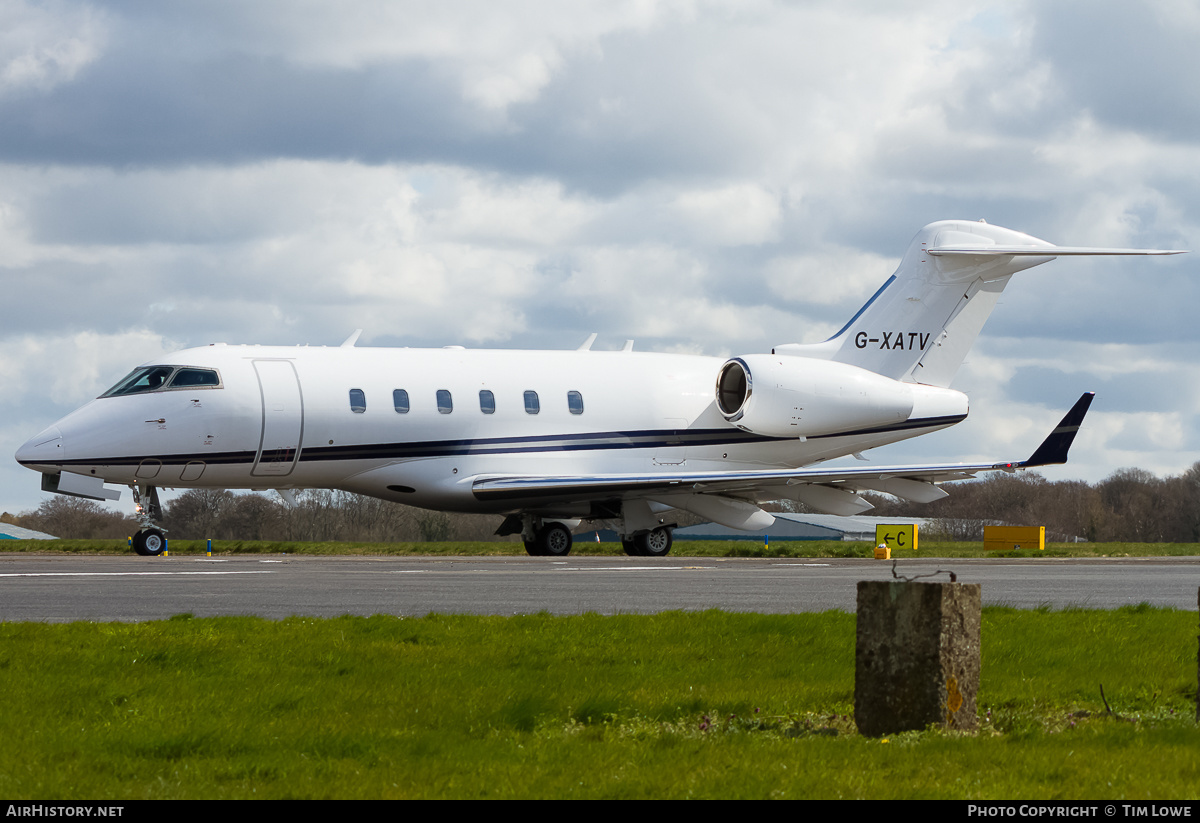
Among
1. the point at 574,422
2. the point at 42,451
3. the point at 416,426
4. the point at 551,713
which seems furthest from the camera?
the point at 574,422

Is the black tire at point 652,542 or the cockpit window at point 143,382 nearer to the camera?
the cockpit window at point 143,382

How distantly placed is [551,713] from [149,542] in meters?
21.2

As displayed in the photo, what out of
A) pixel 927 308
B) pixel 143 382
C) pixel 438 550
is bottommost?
pixel 438 550

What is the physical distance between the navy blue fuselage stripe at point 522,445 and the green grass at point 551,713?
15575 mm

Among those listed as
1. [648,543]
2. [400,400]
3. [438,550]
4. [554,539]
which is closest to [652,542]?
[648,543]

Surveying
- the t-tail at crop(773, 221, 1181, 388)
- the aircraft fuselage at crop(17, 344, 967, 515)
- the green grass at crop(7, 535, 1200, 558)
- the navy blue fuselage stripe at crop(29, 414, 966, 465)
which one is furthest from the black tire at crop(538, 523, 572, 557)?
the t-tail at crop(773, 221, 1181, 388)

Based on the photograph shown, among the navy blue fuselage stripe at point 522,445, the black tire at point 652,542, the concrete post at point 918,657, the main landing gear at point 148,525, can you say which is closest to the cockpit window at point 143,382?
the navy blue fuselage stripe at point 522,445

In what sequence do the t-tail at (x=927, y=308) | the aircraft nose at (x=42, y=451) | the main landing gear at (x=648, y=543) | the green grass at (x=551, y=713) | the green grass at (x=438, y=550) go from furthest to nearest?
the t-tail at (x=927, y=308) → the green grass at (x=438, y=550) → the main landing gear at (x=648, y=543) → the aircraft nose at (x=42, y=451) → the green grass at (x=551, y=713)

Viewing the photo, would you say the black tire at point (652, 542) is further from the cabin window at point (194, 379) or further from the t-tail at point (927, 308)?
the cabin window at point (194, 379)

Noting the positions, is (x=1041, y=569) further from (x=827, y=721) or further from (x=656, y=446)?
(x=827, y=721)

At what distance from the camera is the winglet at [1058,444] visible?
2867cm

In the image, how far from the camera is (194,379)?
2656 cm

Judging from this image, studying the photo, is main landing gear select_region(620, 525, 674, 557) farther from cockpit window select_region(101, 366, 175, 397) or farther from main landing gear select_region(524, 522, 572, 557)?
cockpit window select_region(101, 366, 175, 397)

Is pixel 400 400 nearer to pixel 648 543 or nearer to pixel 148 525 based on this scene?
pixel 148 525
